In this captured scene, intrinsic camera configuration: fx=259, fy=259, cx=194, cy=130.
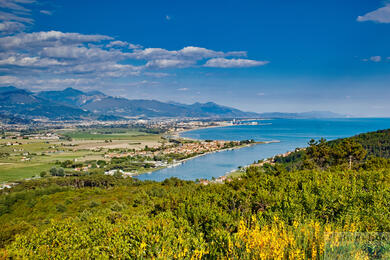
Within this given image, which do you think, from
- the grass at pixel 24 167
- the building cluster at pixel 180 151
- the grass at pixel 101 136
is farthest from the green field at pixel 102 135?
the grass at pixel 24 167

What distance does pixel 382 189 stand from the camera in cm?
869

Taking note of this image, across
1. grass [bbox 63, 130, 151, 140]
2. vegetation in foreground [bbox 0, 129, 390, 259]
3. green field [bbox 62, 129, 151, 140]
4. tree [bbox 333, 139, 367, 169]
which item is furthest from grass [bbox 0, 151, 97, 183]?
tree [bbox 333, 139, 367, 169]

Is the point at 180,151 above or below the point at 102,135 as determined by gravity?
below

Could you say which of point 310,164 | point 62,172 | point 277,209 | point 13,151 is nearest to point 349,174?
point 277,209

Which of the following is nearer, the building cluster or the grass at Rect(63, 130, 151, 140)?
the building cluster

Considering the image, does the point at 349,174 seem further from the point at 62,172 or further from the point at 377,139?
the point at 62,172

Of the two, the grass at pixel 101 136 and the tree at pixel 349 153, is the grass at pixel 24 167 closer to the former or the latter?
the grass at pixel 101 136

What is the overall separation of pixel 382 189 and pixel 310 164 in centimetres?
1622

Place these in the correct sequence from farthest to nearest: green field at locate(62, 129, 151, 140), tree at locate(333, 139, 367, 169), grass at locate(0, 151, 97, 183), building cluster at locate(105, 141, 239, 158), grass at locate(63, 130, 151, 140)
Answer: green field at locate(62, 129, 151, 140) < grass at locate(63, 130, 151, 140) < building cluster at locate(105, 141, 239, 158) < grass at locate(0, 151, 97, 183) < tree at locate(333, 139, 367, 169)

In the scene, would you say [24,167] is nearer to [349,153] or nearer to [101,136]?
[349,153]

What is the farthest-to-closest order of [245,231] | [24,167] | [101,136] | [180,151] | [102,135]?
[102,135] → [101,136] → [180,151] → [24,167] → [245,231]

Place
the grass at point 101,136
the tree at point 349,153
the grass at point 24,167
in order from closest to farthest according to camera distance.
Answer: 1. the tree at point 349,153
2. the grass at point 24,167
3. the grass at point 101,136

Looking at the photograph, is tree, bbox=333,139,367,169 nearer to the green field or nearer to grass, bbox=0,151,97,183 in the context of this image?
grass, bbox=0,151,97,183

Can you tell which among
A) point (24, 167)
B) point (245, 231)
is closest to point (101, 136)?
point (24, 167)
